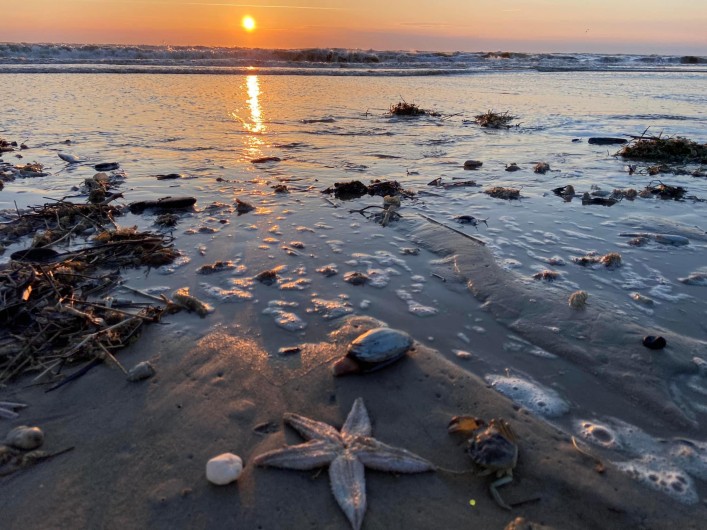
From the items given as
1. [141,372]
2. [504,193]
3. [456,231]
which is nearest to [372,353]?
[141,372]

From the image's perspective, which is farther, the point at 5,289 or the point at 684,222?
the point at 684,222

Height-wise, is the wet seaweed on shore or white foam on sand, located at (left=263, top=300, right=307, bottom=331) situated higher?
the wet seaweed on shore

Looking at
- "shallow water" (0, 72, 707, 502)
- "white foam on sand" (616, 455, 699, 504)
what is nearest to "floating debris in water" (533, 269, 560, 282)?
"shallow water" (0, 72, 707, 502)

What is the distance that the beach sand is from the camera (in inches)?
97.3

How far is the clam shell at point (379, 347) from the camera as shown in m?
3.54

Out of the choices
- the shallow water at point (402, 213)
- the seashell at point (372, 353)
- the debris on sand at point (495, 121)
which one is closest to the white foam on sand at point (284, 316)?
the shallow water at point (402, 213)

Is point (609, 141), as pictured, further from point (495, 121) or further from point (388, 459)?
point (388, 459)

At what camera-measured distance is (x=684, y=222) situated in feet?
21.7

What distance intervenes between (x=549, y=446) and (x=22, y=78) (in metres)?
30.4

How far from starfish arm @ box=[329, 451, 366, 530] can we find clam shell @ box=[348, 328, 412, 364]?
3.07ft

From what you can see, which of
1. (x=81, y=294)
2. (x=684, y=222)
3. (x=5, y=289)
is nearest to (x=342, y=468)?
(x=81, y=294)

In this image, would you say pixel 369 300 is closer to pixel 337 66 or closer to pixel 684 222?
pixel 684 222

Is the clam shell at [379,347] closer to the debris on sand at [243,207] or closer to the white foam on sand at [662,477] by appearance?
the white foam on sand at [662,477]

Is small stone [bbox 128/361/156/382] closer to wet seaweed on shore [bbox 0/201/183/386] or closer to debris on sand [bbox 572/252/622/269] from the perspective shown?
wet seaweed on shore [bbox 0/201/183/386]
